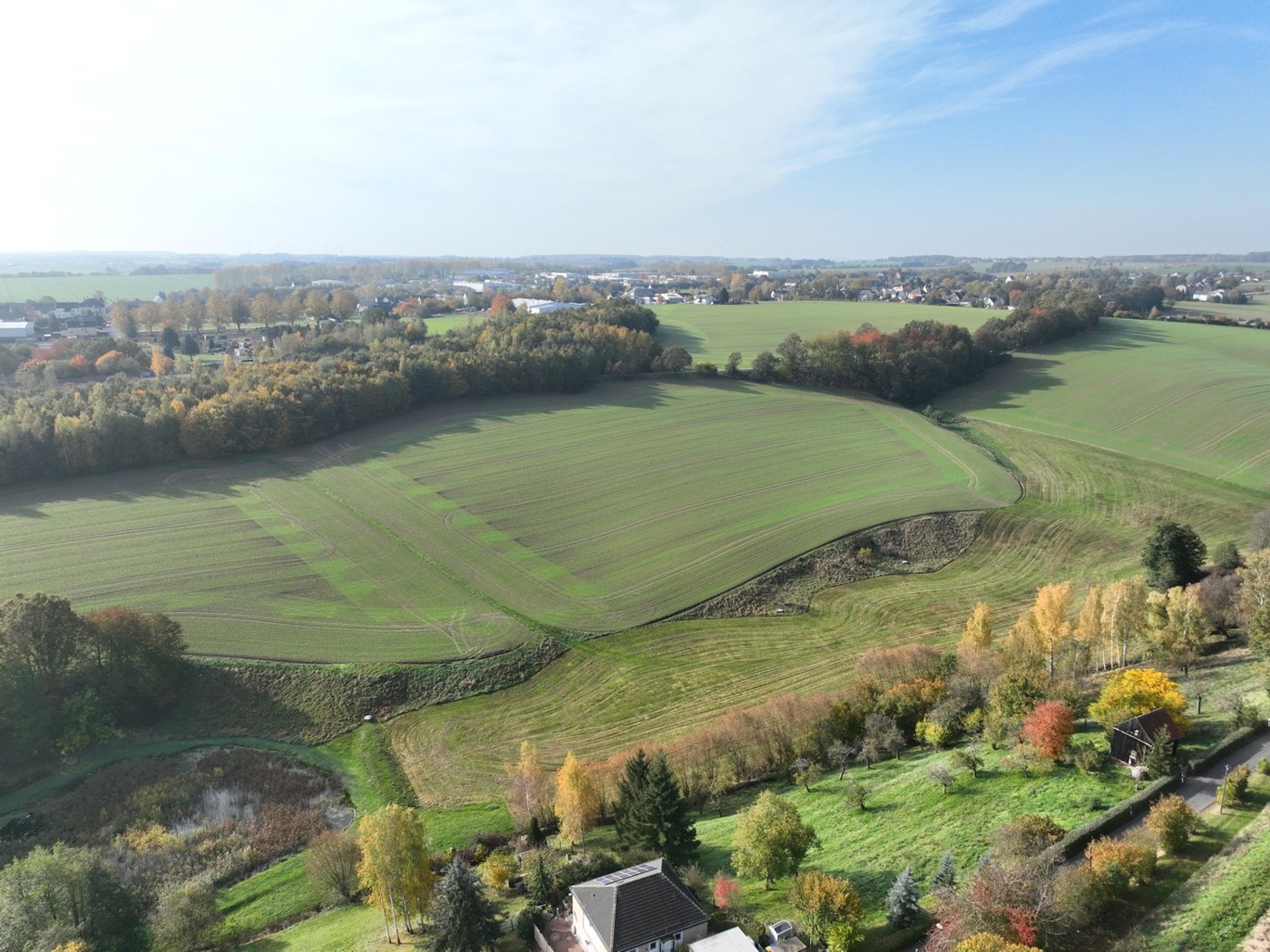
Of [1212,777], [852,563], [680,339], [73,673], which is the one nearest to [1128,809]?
[1212,777]

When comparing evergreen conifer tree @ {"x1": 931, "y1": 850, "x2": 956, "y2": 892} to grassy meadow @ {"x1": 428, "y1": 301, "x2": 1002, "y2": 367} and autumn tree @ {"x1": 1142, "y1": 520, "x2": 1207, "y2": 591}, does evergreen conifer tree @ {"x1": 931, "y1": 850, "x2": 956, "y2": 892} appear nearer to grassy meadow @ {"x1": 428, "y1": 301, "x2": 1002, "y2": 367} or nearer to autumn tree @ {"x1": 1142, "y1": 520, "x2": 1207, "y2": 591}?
autumn tree @ {"x1": 1142, "y1": 520, "x2": 1207, "y2": 591}

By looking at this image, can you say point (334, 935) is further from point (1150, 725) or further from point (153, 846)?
point (1150, 725)

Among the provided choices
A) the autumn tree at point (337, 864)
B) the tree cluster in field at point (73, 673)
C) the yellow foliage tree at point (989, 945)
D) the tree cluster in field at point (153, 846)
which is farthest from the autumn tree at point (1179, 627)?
the tree cluster in field at point (73, 673)

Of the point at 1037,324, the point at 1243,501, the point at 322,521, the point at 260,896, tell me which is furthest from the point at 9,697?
the point at 1037,324

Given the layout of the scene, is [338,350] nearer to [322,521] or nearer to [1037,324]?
[322,521]

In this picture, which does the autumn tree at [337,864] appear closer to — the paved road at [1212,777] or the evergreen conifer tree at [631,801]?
the evergreen conifer tree at [631,801]

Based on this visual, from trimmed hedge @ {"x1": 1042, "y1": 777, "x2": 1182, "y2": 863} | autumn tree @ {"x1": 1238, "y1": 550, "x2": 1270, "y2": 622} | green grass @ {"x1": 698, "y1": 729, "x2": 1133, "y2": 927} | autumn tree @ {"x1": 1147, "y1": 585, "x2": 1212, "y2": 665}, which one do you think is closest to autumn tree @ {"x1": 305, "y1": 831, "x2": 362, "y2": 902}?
green grass @ {"x1": 698, "y1": 729, "x2": 1133, "y2": 927}
